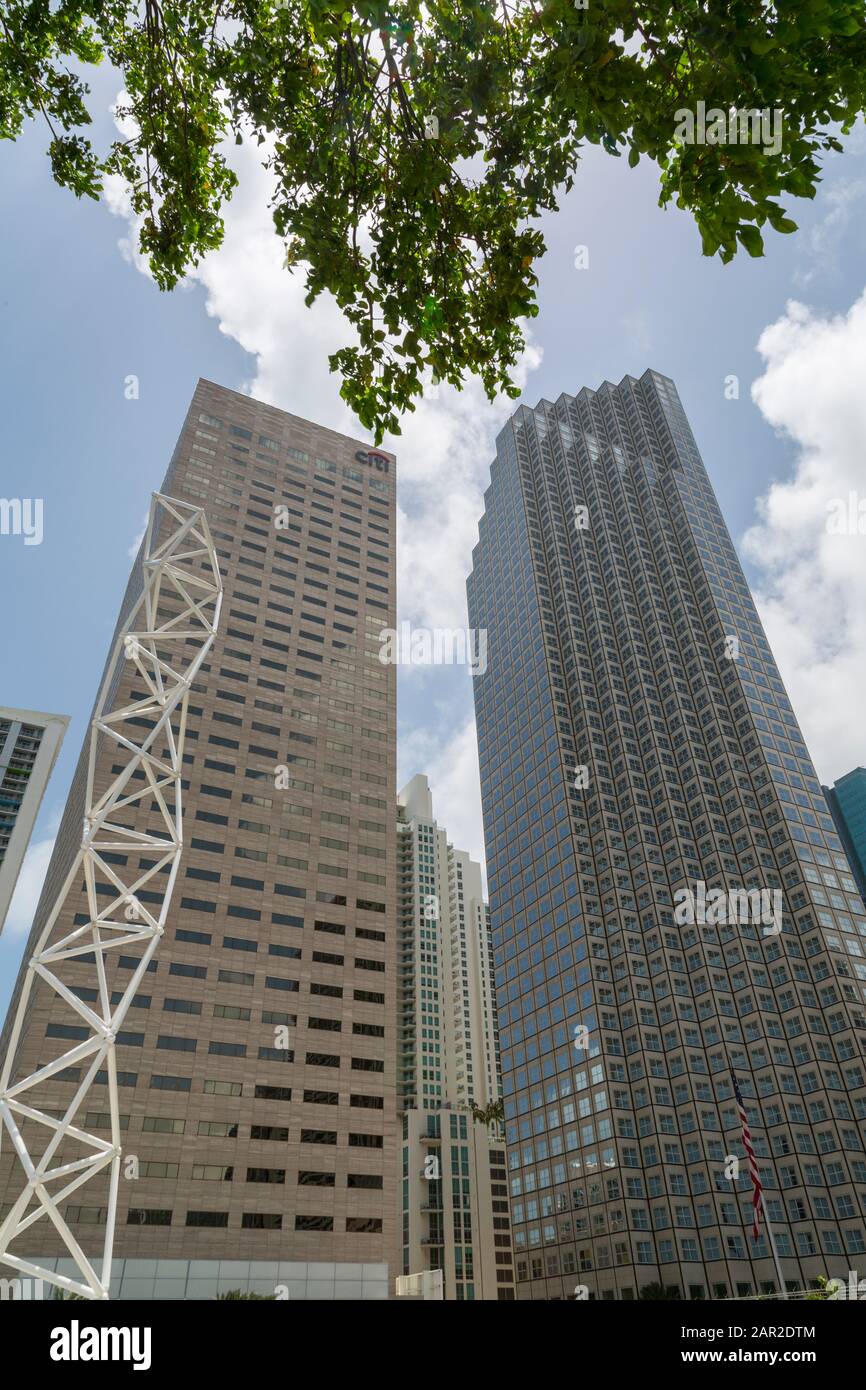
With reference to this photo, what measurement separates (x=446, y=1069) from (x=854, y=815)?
255ft

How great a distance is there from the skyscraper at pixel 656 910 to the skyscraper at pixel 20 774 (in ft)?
192

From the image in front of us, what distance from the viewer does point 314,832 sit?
70312mm

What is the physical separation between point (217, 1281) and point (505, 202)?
5935 centimetres

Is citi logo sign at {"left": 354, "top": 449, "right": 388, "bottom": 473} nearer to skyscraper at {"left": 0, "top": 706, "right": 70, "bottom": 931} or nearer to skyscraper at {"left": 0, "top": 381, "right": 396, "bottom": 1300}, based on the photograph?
skyscraper at {"left": 0, "top": 381, "right": 396, "bottom": 1300}

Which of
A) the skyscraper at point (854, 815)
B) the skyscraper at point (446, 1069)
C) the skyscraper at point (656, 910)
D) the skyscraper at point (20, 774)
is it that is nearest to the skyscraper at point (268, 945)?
the skyscraper at point (20, 774)

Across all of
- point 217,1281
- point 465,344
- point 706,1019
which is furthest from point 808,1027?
point 465,344

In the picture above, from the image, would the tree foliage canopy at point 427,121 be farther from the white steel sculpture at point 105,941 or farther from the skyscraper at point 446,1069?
the skyscraper at point 446,1069

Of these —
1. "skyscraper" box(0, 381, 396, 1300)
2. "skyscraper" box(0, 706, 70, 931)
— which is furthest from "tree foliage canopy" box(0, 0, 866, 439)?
"skyscraper" box(0, 706, 70, 931)

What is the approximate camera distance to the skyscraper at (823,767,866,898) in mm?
129625

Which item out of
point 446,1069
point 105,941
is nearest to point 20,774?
point 105,941

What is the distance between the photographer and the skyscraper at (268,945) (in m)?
51.4
